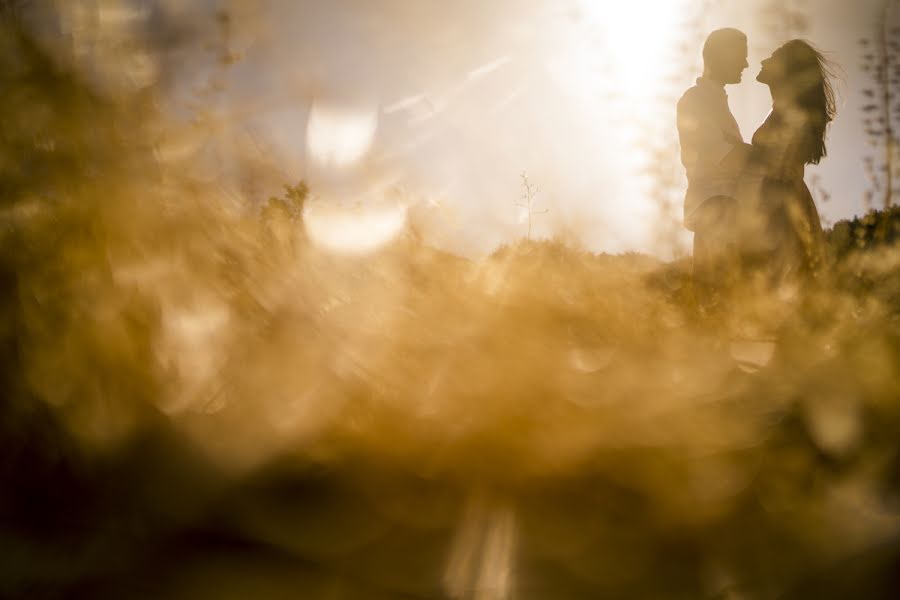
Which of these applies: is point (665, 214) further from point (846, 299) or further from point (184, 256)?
point (184, 256)

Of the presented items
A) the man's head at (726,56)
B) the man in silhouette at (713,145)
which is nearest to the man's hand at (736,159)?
the man in silhouette at (713,145)

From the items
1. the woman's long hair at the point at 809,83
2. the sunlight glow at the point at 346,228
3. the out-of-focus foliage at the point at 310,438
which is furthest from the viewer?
the woman's long hair at the point at 809,83

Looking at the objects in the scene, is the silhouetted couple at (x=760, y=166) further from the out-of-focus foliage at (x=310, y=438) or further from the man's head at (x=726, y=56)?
the out-of-focus foliage at (x=310, y=438)

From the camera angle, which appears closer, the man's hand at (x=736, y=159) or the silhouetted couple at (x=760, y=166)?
the silhouetted couple at (x=760, y=166)

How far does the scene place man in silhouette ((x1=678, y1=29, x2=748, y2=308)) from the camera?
244 centimetres

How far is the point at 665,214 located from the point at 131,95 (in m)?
1.22

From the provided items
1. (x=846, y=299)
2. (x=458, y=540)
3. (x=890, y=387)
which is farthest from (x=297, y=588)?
(x=846, y=299)

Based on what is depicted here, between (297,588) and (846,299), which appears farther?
(846,299)

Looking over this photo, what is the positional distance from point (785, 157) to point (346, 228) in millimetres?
2382

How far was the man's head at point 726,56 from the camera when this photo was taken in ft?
8.55

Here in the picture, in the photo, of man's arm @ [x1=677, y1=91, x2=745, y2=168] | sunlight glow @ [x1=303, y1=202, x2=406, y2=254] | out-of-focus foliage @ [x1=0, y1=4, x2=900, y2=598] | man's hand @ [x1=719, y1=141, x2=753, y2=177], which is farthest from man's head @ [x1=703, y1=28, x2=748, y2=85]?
out-of-focus foliage @ [x1=0, y1=4, x2=900, y2=598]

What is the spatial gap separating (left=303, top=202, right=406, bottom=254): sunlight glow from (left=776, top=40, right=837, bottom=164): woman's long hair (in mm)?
2204

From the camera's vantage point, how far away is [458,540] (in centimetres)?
45

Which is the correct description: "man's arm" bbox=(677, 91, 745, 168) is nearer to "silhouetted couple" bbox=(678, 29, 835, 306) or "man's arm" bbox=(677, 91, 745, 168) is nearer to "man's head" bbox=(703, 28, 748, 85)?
"silhouetted couple" bbox=(678, 29, 835, 306)
